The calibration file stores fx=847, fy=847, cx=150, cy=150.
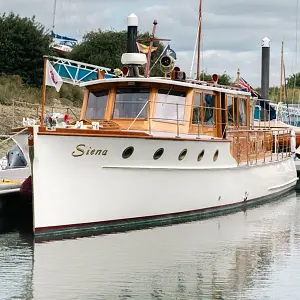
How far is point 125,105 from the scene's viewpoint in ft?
65.3

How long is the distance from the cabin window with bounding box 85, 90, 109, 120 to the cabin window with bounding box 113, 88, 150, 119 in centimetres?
38

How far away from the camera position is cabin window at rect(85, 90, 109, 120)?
66.3ft

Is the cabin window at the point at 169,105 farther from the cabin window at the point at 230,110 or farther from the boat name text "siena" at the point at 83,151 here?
the boat name text "siena" at the point at 83,151

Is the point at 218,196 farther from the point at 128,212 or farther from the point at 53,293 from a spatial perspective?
the point at 53,293

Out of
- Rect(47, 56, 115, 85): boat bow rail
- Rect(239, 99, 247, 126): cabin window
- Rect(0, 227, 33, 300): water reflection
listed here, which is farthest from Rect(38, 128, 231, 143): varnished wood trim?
Rect(47, 56, 115, 85): boat bow rail

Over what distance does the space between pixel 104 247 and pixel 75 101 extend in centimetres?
2663

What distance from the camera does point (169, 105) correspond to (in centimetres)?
1997

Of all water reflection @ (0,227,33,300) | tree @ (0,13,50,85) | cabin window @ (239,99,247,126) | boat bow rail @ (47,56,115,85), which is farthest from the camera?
tree @ (0,13,50,85)

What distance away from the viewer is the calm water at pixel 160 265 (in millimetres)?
13180

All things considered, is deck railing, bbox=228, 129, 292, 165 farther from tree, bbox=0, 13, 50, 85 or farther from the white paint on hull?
tree, bbox=0, 13, 50, 85

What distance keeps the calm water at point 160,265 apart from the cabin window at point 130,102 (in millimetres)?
2908

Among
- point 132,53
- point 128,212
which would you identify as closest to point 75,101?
point 132,53

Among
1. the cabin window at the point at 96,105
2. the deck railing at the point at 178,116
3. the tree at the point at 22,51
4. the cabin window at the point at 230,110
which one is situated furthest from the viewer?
the tree at the point at 22,51

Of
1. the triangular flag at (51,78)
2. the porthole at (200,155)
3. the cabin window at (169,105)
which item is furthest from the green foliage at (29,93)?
the triangular flag at (51,78)
